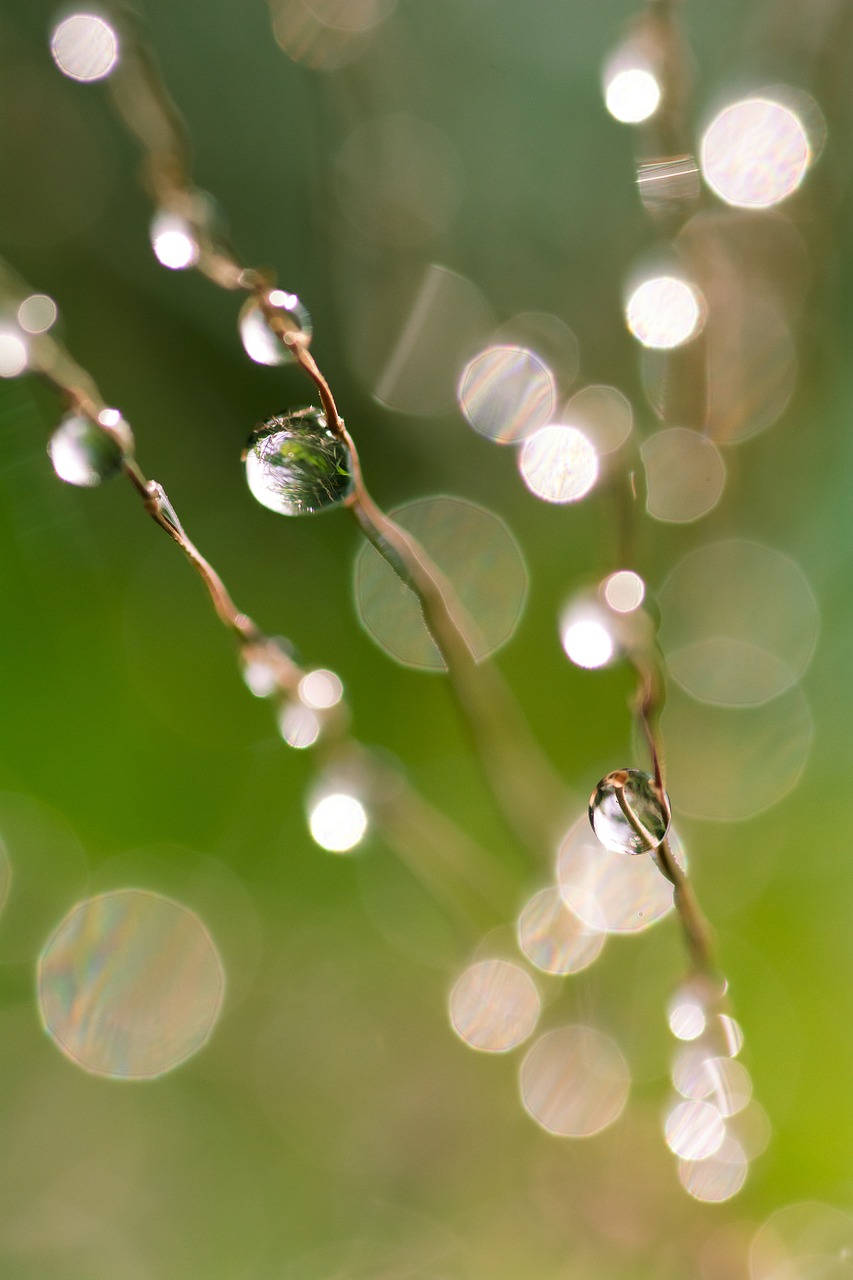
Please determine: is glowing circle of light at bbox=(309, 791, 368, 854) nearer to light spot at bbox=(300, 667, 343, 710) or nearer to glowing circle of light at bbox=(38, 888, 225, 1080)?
light spot at bbox=(300, 667, 343, 710)

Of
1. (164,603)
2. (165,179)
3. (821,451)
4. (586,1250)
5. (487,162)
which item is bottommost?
(586,1250)

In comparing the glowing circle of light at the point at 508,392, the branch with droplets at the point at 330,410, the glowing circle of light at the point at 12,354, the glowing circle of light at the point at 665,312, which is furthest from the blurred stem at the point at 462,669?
the glowing circle of light at the point at 508,392

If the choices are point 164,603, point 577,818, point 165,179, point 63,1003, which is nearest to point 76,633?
point 164,603

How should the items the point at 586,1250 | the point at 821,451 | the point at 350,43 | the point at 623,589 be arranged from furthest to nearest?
the point at 821,451 < the point at 350,43 < the point at 586,1250 < the point at 623,589

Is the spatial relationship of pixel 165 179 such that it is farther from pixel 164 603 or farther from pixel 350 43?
pixel 164 603

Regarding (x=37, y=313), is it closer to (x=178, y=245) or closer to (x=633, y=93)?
(x=178, y=245)

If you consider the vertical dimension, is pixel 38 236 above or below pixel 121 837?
above
